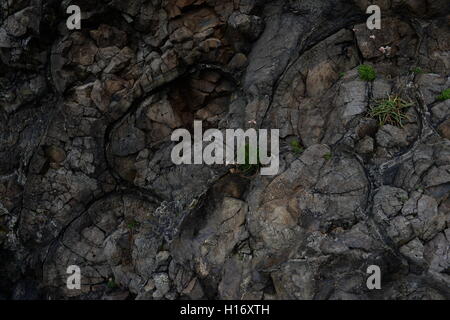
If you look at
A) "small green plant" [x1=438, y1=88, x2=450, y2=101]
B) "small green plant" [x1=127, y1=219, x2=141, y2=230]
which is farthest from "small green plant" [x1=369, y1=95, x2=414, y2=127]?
"small green plant" [x1=127, y1=219, x2=141, y2=230]

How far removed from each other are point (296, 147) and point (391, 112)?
228 cm

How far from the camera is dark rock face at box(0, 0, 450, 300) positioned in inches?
324

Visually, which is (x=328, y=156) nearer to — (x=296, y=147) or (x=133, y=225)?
(x=296, y=147)

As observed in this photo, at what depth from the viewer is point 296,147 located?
32.1ft

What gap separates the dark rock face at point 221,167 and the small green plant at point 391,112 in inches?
7.5

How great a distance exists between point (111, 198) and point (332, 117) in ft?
22.3

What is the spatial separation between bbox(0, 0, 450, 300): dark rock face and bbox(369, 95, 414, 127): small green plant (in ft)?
0.62

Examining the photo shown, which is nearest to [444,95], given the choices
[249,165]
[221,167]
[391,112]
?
[391,112]

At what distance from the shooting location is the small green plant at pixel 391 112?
29.9 feet

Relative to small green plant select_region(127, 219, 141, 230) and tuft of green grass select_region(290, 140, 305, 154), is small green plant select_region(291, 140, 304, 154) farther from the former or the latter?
small green plant select_region(127, 219, 141, 230)

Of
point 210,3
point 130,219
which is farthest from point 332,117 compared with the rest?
point 130,219

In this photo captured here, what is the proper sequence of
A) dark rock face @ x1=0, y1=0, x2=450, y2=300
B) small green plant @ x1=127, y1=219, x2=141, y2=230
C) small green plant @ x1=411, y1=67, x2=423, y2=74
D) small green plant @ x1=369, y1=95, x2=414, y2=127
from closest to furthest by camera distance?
1. dark rock face @ x1=0, y1=0, x2=450, y2=300
2. small green plant @ x1=369, y1=95, x2=414, y2=127
3. small green plant @ x1=411, y1=67, x2=423, y2=74
4. small green plant @ x1=127, y1=219, x2=141, y2=230

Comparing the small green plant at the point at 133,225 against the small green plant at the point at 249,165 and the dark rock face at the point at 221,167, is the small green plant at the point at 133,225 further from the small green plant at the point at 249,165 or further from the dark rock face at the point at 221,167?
the small green plant at the point at 249,165

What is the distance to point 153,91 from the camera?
11625 mm
